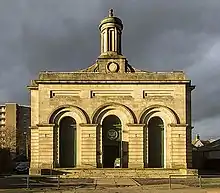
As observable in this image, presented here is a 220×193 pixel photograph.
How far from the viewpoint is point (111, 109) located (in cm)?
4897

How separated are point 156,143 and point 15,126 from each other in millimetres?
105479

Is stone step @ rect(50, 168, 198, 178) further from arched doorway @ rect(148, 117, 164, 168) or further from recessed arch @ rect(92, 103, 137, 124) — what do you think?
recessed arch @ rect(92, 103, 137, 124)

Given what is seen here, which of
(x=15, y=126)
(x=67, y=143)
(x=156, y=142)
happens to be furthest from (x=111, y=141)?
(x=15, y=126)

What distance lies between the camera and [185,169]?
46.9m

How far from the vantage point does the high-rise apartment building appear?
360 ft

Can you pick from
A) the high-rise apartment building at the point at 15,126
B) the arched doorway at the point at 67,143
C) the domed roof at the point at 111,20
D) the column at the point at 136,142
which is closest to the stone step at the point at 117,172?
the arched doorway at the point at 67,143

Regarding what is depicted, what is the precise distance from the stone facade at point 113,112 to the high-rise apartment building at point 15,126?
5720cm

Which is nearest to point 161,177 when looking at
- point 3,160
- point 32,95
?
point 32,95

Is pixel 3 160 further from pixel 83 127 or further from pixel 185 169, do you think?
pixel 185 169

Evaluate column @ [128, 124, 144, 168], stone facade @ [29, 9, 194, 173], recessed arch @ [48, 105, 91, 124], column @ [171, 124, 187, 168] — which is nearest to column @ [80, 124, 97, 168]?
stone facade @ [29, 9, 194, 173]

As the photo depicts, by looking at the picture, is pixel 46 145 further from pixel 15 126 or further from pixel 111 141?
pixel 15 126

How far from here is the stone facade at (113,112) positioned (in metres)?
48.2

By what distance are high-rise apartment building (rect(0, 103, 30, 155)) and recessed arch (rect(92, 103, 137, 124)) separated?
5835cm

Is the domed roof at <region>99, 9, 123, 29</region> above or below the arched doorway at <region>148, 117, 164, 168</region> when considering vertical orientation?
above
